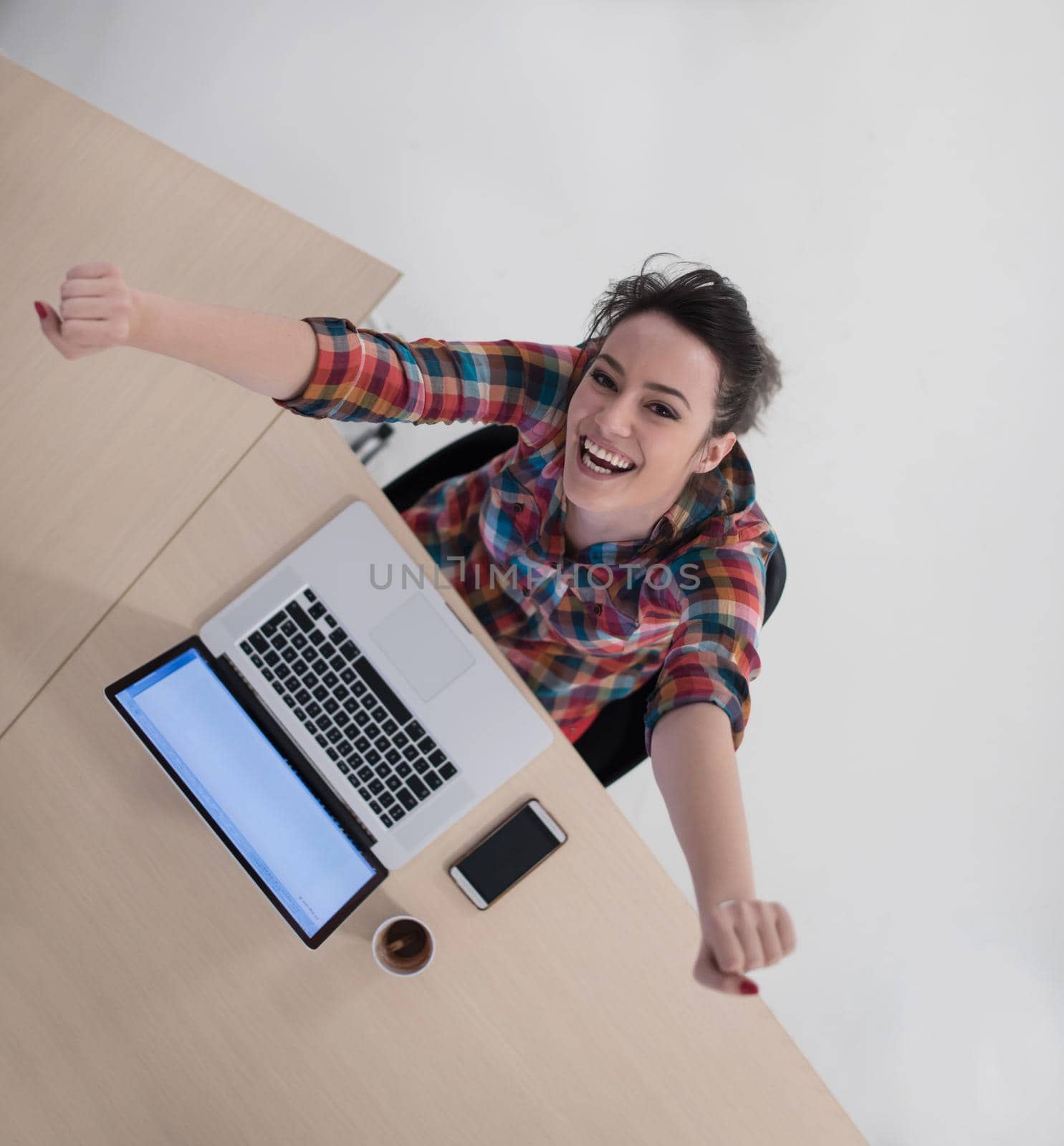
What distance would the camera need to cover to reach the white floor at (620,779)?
6.08 feet

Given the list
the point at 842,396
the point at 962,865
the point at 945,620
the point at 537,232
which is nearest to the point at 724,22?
the point at 537,232

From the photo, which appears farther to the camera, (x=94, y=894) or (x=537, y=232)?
(x=537, y=232)

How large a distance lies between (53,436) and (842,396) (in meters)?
1.65

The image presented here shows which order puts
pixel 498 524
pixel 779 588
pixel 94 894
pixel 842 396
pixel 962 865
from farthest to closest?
pixel 842 396 → pixel 962 865 → pixel 498 524 → pixel 779 588 → pixel 94 894

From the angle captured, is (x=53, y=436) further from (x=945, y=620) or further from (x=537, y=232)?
(x=945, y=620)

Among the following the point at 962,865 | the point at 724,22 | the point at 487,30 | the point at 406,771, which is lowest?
the point at 962,865

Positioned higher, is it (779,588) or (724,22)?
(724,22)

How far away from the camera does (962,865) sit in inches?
72.9

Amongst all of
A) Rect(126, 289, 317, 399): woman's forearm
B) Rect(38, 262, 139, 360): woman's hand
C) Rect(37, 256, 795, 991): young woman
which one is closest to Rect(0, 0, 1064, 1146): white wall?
Rect(37, 256, 795, 991): young woman

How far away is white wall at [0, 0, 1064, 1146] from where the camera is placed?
1865mm

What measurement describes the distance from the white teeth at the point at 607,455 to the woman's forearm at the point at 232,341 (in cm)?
35

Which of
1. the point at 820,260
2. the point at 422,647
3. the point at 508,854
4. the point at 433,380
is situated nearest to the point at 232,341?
the point at 433,380

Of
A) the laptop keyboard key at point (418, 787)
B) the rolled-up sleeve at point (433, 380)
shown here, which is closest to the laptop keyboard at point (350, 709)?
the laptop keyboard key at point (418, 787)

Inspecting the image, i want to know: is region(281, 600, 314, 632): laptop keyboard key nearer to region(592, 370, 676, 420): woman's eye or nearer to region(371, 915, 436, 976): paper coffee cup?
region(371, 915, 436, 976): paper coffee cup
